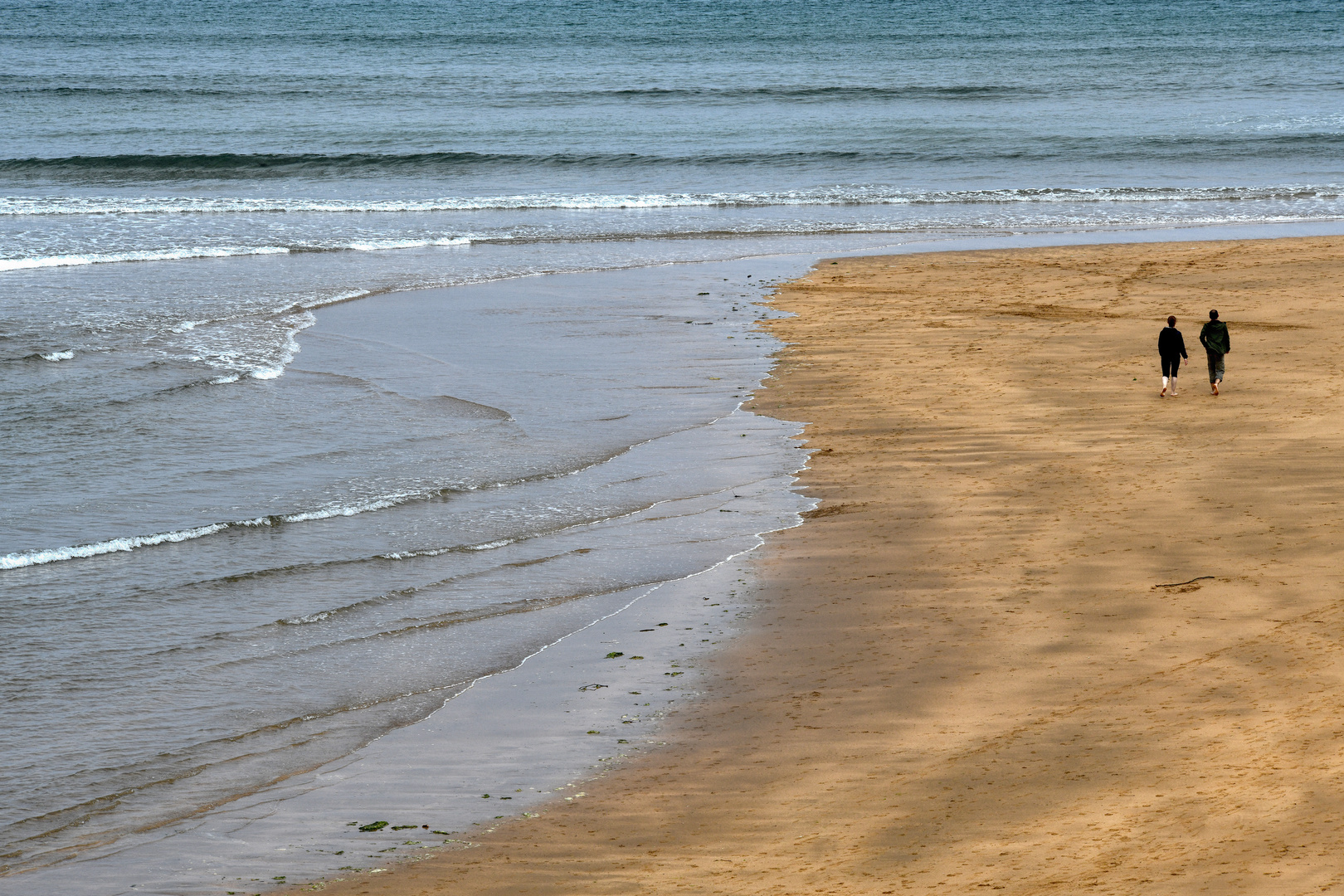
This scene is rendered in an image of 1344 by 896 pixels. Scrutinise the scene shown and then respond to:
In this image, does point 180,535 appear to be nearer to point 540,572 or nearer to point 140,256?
point 540,572

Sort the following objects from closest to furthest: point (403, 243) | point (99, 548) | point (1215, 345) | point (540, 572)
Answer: point (540, 572)
point (99, 548)
point (1215, 345)
point (403, 243)

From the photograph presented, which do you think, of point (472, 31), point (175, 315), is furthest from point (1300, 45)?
point (175, 315)

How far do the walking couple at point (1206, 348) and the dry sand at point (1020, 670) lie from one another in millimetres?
345

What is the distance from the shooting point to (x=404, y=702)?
346 inches

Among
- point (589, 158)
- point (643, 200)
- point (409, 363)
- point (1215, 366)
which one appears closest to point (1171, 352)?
point (1215, 366)

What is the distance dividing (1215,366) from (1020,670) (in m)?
8.02

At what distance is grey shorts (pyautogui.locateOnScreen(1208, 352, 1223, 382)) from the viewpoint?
50.1 ft

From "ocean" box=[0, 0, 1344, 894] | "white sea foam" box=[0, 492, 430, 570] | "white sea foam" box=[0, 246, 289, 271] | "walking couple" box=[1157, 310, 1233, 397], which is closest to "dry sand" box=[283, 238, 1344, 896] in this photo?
"walking couple" box=[1157, 310, 1233, 397]

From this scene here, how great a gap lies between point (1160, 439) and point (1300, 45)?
2427 inches

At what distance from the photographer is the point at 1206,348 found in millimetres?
15305

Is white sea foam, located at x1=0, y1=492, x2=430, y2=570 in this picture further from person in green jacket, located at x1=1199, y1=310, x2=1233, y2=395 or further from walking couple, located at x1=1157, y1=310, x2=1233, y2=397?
person in green jacket, located at x1=1199, y1=310, x2=1233, y2=395

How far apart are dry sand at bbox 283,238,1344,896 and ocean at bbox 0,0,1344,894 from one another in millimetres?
722

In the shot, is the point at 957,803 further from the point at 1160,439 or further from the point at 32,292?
the point at 32,292

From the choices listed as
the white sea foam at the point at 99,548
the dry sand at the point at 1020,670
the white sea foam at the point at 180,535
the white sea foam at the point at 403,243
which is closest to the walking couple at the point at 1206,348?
the dry sand at the point at 1020,670
